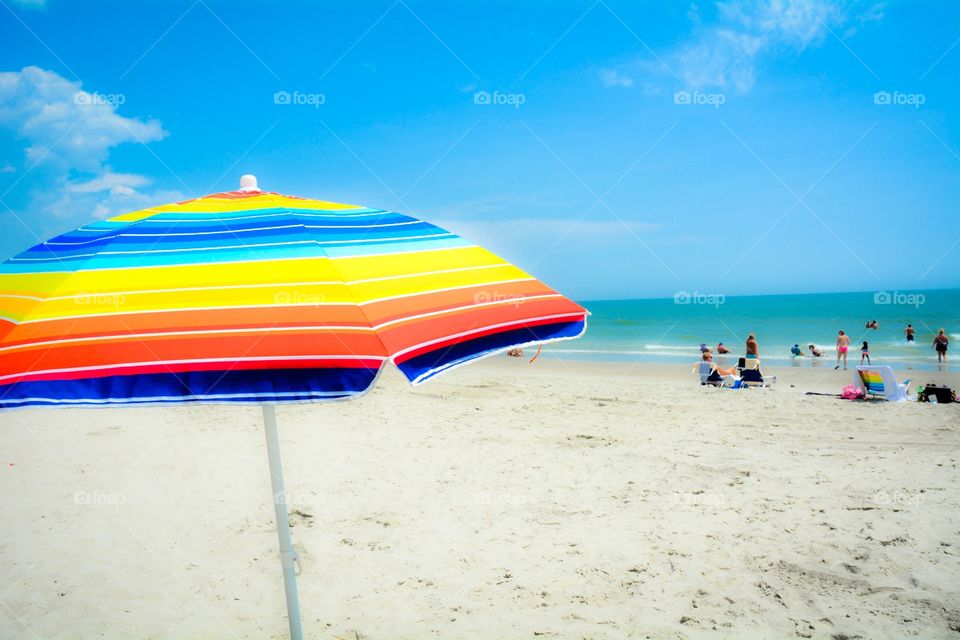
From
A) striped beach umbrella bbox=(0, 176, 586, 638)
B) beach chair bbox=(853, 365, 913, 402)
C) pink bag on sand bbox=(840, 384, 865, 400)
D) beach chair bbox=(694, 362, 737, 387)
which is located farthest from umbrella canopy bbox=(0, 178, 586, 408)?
beach chair bbox=(694, 362, 737, 387)

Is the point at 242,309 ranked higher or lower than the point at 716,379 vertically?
higher

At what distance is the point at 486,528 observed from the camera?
222 inches

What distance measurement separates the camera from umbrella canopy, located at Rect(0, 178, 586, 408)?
1.79m

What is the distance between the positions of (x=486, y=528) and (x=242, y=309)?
4.28 m

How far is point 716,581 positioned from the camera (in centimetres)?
461

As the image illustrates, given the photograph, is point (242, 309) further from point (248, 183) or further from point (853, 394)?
point (853, 394)

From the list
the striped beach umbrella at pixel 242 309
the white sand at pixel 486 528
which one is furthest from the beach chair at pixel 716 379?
the striped beach umbrella at pixel 242 309

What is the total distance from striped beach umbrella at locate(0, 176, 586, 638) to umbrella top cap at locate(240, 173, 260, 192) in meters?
0.14

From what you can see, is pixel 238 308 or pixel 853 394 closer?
pixel 238 308

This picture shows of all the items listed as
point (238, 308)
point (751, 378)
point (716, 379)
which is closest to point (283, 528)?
point (238, 308)

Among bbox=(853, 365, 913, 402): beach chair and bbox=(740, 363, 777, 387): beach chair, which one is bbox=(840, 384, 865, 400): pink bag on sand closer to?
bbox=(853, 365, 913, 402): beach chair

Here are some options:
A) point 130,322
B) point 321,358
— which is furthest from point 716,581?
point 130,322

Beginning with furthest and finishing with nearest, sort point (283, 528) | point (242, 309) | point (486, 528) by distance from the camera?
point (486, 528) < point (283, 528) < point (242, 309)

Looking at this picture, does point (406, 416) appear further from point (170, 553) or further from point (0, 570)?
point (0, 570)
